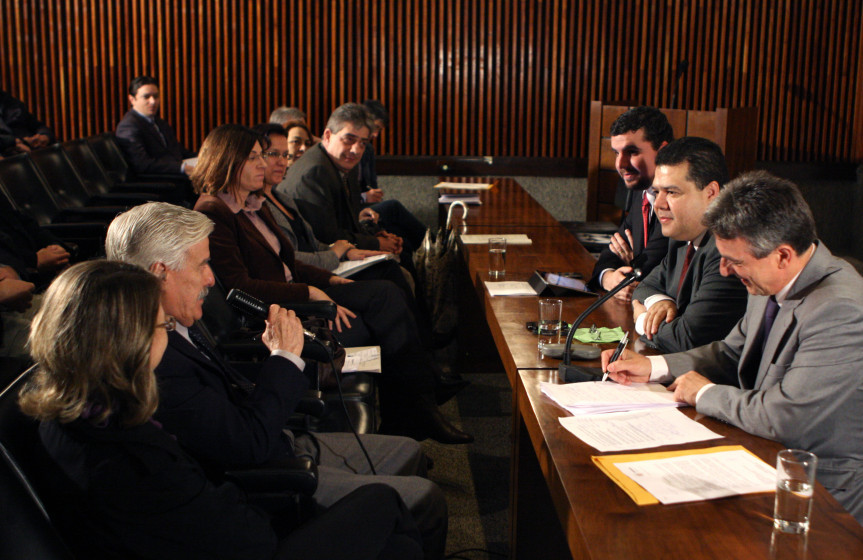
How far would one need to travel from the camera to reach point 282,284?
11.6ft

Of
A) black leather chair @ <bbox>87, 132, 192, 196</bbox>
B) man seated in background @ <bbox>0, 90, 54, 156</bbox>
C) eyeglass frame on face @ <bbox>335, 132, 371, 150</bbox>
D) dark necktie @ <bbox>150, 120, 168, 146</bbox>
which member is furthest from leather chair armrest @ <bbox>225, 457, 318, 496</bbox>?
dark necktie @ <bbox>150, 120, 168, 146</bbox>

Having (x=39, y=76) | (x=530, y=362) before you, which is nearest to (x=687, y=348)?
(x=530, y=362)

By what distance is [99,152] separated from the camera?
652 centimetres

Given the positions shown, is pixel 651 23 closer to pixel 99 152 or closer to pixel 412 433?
pixel 99 152

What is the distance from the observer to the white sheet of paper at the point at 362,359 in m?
3.14

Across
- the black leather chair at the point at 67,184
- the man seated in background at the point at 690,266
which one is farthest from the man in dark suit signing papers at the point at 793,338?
the black leather chair at the point at 67,184

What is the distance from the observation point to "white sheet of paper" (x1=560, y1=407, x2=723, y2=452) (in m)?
1.88

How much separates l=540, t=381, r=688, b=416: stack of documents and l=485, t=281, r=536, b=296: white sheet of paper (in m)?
1.10

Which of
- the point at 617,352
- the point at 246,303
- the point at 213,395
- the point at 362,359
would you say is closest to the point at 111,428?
the point at 213,395

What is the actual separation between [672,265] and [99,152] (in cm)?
490

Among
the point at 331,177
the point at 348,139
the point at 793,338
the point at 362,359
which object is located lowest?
the point at 362,359

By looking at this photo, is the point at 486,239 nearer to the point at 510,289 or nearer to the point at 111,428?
the point at 510,289

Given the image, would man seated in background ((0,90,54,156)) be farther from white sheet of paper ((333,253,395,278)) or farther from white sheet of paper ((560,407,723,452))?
white sheet of paper ((560,407,723,452))

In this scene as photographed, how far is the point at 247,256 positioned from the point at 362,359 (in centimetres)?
71
